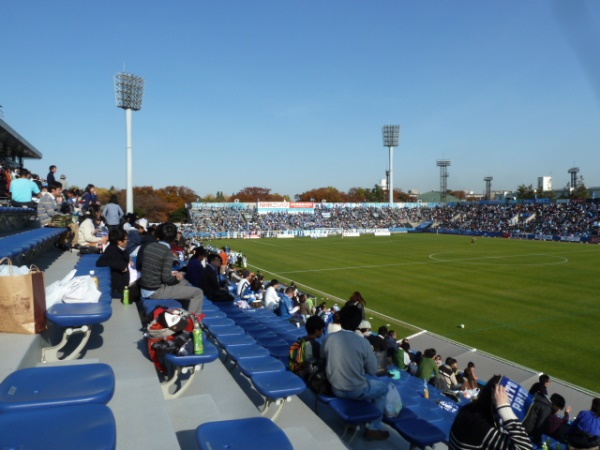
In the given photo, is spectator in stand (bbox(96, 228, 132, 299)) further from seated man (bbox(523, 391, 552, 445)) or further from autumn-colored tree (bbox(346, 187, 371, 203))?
autumn-colored tree (bbox(346, 187, 371, 203))

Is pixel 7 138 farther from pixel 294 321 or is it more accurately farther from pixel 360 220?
pixel 360 220

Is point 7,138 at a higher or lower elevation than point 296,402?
higher

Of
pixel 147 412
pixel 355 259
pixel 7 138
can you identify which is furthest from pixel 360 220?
pixel 147 412

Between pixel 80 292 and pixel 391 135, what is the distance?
90180mm

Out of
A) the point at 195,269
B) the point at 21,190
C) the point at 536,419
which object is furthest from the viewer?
the point at 21,190

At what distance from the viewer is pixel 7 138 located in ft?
61.4

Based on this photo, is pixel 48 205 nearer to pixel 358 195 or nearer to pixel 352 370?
pixel 352 370

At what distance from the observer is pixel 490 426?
310 cm

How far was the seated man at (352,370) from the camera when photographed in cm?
477

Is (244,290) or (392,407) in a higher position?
(392,407)

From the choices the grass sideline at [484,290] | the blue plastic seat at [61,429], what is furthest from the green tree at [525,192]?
the blue plastic seat at [61,429]

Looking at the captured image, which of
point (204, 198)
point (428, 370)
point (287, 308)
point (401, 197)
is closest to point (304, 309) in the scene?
point (287, 308)

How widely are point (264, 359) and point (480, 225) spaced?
6815 cm

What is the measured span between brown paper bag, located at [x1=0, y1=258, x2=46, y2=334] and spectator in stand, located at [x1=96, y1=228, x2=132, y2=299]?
3.75m
